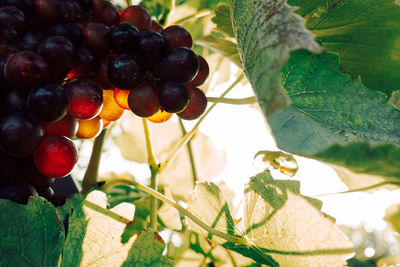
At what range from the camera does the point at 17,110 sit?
0.49 metres

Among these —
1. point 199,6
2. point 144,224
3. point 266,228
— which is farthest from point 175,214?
point 199,6

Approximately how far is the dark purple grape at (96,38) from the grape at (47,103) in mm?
106

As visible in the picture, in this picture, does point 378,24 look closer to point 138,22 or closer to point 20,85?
point 138,22

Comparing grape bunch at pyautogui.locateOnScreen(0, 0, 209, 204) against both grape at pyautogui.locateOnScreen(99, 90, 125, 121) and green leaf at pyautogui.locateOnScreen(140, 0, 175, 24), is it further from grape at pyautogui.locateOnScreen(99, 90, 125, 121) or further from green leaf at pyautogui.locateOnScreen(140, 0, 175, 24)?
green leaf at pyautogui.locateOnScreen(140, 0, 175, 24)

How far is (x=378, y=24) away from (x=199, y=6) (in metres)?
0.48

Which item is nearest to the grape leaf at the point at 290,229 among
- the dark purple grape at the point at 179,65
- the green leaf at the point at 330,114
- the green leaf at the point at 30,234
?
the green leaf at the point at 330,114

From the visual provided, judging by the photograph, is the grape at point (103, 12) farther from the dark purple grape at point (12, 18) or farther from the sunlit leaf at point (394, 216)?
the sunlit leaf at point (394, 216)

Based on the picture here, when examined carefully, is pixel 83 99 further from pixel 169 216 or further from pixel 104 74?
pixel 169 216

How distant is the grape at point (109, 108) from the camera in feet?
2.08

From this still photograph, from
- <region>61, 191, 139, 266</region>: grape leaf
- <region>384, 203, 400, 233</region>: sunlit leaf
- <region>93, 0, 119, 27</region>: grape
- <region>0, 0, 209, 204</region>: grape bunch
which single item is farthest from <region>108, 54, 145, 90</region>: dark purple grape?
<region>384, 203, 400, 233</region>: sunlit leaf

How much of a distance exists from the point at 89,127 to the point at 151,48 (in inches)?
6.8

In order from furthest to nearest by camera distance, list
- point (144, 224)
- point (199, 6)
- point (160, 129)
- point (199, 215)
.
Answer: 1. point (160, 129)
2. point (199, 6)
3. point (144, 224)
4. point (199, 215)

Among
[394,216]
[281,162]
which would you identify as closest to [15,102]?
[281,162]

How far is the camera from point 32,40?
1.79ft
